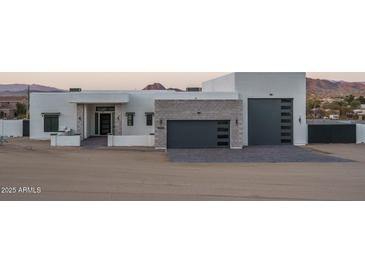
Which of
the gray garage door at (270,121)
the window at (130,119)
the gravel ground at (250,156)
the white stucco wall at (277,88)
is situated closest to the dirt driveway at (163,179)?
the gravel ground at (250,156)

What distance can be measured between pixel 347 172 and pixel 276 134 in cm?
1310

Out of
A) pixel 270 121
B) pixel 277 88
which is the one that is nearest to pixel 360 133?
pixel 270 121

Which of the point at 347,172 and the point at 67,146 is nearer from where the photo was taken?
the point at 347,172

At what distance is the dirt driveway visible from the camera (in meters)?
13.7

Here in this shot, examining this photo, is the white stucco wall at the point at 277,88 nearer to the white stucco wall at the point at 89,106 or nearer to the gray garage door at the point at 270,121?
the gray garage door at the point at 270,121

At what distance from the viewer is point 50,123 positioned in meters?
34.8

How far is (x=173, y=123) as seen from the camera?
2991cm

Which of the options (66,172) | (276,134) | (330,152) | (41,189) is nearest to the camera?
(41,189)

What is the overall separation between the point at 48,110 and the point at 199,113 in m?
11.2

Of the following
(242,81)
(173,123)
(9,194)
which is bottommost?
(9,194)

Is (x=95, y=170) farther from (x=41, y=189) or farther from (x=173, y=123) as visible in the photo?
(x=173, y=123)

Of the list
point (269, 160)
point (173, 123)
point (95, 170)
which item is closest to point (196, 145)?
point (173, 123)

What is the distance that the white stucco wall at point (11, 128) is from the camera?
128 feet

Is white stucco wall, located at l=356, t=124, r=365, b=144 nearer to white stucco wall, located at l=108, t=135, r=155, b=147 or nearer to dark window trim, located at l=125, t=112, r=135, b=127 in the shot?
white stucco wall, located at l=108, t=135, r=155, b=147
